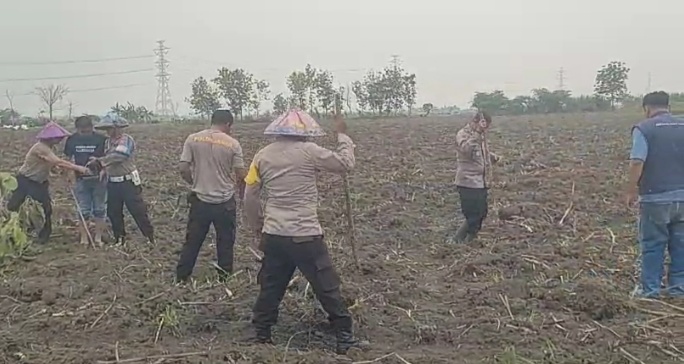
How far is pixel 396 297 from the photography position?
6.04 m

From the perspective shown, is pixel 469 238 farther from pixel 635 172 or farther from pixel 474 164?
pixel 635 172

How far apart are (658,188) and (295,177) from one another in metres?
2.90

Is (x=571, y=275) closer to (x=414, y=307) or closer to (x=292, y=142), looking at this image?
(x=414, y=307)

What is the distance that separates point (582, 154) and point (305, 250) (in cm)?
1443

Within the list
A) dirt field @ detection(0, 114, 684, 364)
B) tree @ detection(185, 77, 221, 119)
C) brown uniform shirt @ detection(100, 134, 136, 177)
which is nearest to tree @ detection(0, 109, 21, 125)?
tree @ detection(185, 77, 221, 119)

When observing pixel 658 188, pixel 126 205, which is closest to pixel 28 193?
pixel 126 205

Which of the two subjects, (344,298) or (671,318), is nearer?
(671,318)

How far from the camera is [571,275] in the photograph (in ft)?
22.3

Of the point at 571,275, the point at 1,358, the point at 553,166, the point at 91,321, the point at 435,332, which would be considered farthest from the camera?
the point at 553,166

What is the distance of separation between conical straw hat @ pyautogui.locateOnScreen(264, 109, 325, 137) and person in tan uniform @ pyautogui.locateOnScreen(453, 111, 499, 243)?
10.4 feet

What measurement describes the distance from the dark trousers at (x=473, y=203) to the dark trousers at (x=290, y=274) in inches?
130

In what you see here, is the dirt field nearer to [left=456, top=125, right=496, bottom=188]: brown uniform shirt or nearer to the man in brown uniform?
the man in brown uniform

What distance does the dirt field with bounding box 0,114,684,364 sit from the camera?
4.91 m

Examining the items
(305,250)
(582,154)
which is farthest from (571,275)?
(582,154)
